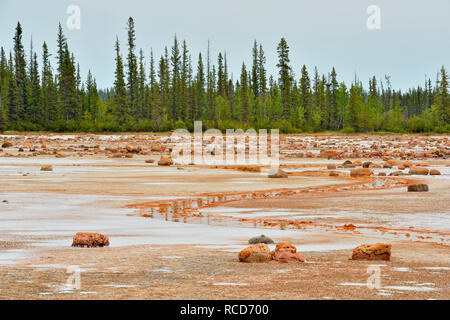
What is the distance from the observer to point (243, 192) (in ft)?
47.7

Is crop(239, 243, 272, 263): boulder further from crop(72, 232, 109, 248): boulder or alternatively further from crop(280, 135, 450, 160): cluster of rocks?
crop(280, 135, 450, 160): cluster of rocks

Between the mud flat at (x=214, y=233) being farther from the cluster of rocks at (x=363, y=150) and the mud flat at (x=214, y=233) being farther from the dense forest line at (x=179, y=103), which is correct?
the dense forest line at (x=179, y=103)

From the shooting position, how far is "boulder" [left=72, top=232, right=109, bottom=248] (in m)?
7.04

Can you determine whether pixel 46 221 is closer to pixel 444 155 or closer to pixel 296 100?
pixel 444 155

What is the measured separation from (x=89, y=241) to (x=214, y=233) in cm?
198

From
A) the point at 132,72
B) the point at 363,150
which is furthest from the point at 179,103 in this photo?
the point at 363,150

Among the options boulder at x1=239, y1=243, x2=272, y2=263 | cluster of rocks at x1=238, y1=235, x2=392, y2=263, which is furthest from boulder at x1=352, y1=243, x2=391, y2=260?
boulder at x1=239, y1=243, x2=272, y2=263

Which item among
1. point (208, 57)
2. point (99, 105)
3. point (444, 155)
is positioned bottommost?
point (444, 155)

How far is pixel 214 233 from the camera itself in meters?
8.45

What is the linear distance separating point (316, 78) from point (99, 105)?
1482 inches

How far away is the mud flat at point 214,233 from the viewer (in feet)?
16.0

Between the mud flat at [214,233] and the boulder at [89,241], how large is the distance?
0.43 feet

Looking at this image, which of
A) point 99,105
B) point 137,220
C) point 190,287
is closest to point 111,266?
point 190,287

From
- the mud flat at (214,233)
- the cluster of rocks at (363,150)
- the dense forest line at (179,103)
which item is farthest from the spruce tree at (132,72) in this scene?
the mud flat at (214,233)
